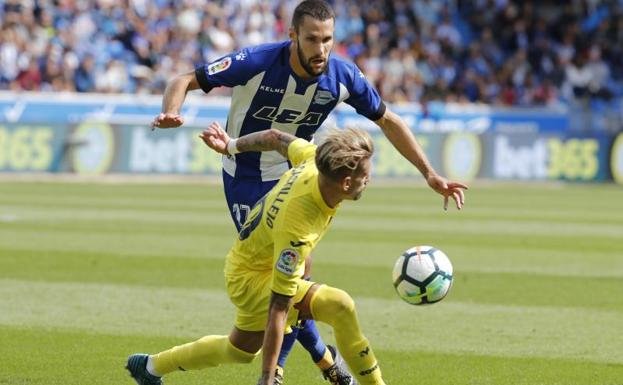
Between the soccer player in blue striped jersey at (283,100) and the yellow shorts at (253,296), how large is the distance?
654 millimetres

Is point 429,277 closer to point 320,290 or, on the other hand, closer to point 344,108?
point 320,290

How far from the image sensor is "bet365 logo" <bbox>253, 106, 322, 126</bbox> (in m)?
7.00

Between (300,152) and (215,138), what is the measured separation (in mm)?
525

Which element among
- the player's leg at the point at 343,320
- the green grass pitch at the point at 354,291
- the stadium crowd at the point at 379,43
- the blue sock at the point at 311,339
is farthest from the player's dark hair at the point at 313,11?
the stadium crowd at the point at 379,43

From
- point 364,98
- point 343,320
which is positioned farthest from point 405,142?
point 343,320

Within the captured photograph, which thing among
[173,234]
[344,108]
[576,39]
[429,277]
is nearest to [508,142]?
[344,108]

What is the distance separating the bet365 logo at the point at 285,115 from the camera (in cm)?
700

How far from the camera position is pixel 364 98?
7055 millimetres

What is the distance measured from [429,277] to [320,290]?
2.27 ft

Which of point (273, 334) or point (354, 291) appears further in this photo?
point (354, 291)

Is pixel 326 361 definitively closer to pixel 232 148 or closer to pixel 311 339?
pixel 311 339

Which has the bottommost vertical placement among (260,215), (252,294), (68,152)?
(68,152)

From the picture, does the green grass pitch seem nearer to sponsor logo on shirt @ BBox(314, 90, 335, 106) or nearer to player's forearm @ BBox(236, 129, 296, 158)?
player's forearm @ BBox(236, 129, 296, 158)

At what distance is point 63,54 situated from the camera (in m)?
27.2
